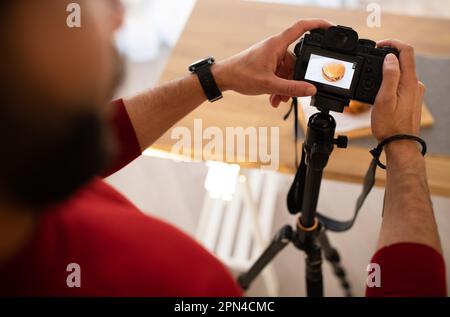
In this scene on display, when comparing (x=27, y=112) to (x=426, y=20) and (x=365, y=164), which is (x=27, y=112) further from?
(x=426, y=20)

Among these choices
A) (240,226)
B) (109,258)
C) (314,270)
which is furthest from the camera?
(240,226)

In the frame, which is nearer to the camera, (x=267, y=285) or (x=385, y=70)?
(x=385, y=70)

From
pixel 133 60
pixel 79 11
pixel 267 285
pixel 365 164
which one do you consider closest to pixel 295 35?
pixel 365 164

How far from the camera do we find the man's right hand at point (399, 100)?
0.68 meters

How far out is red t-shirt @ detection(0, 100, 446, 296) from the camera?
1.39 feet

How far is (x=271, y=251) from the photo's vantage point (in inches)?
41.6

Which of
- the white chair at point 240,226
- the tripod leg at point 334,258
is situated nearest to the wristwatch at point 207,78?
the tripod leg at point 334,258

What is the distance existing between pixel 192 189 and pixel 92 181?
4.19 feet

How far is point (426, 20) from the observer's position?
126 centimetres

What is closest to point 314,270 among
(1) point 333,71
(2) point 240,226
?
(1) point 333,71

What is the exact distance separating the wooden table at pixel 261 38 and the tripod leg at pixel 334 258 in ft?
0.72

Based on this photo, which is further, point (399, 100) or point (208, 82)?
point (208, 82)

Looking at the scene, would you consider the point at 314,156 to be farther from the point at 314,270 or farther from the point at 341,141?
the point at 314,270

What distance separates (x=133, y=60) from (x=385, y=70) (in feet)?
6.04
